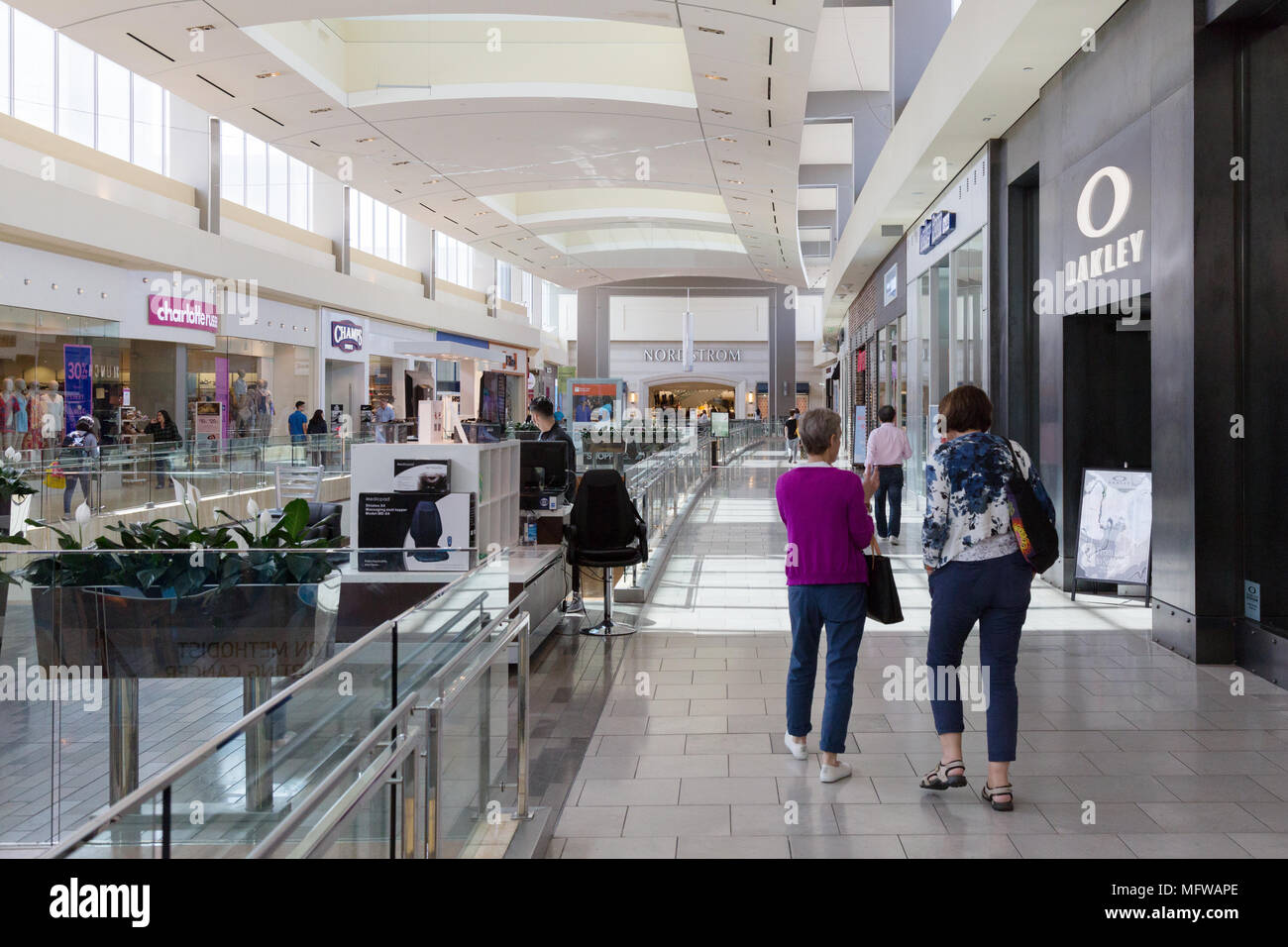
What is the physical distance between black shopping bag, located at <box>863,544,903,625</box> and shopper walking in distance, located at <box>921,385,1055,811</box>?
18 centimetres

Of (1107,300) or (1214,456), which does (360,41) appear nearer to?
(1107,300)

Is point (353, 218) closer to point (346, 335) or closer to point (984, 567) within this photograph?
point (346, 335)

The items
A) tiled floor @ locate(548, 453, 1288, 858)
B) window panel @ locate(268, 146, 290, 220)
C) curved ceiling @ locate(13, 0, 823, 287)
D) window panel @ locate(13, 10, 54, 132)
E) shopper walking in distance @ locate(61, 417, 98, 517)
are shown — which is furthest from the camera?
window panel @ locate(268, 146, 290, 220)

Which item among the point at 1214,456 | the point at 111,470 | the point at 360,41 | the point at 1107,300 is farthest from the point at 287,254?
the point at 1214,456

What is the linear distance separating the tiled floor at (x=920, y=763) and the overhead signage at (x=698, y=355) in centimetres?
4149

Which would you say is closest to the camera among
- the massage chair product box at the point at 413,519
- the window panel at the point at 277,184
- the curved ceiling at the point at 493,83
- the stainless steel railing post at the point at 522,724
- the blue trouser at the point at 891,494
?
the stainless steel railing post at the point at 522,724

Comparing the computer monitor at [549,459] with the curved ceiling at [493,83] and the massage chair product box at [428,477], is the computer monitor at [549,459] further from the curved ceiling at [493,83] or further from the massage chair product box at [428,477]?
the curved ceiling at [493,83]

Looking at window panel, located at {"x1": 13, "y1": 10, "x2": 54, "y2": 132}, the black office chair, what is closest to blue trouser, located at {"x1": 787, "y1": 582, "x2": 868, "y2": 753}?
the black office chair

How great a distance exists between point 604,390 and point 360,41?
20963 millimetres

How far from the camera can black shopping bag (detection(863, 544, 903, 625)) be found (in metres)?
3.96

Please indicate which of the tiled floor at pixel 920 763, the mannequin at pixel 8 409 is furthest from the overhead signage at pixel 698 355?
the tiled floor at pixel 920 763

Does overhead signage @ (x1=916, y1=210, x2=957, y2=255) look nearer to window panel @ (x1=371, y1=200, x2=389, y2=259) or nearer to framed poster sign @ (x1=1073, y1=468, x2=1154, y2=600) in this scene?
framed poster sign @ (x1=1073, y1=468, x2=1154, y2=600)

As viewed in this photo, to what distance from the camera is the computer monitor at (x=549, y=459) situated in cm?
785

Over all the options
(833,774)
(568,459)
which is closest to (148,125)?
(568,459)
